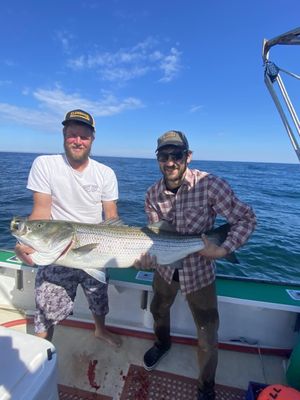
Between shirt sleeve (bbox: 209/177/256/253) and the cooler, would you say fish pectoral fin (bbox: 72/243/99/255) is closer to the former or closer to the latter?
the cooler

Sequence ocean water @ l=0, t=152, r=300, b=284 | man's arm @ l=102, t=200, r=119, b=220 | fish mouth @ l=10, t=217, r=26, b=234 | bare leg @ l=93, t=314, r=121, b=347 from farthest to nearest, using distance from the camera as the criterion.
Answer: ocean water @ l=0, t=152, r=300, b=284 < bare leg @ l=93, t=314, r=121, b=347 < man's arm @ l=102, t=200, r=119, b=220 < fish mouth @ l=10, t=217, r=26, b=234

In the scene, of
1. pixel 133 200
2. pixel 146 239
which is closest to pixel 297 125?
pixel 146 239

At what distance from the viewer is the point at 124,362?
373 cm

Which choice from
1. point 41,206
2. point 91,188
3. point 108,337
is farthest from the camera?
point 108,337

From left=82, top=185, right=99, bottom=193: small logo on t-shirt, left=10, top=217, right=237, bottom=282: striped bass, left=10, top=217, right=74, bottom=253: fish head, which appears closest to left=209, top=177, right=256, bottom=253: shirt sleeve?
left=10, top=217, right=237, bottom=282: striped bass

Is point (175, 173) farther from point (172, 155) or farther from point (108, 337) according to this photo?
point (108, 337)

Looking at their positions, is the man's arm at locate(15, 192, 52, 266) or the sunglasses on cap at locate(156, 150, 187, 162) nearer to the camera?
the sunglasses on cap at locate(156, 150, 187, 162)

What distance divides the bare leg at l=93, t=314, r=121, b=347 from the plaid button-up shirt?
4.56 ft

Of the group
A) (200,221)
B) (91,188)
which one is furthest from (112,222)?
(200,221)

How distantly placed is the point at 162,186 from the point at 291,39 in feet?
7.76

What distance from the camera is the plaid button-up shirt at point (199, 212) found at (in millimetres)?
2896

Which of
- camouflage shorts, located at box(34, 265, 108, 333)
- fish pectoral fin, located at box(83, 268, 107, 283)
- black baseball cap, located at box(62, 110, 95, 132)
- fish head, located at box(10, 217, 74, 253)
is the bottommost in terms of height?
camouflage shorts, located at box(34, 265, 108, 333)

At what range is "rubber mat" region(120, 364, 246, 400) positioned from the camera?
10.6ft

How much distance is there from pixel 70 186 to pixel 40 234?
2.19 feet
